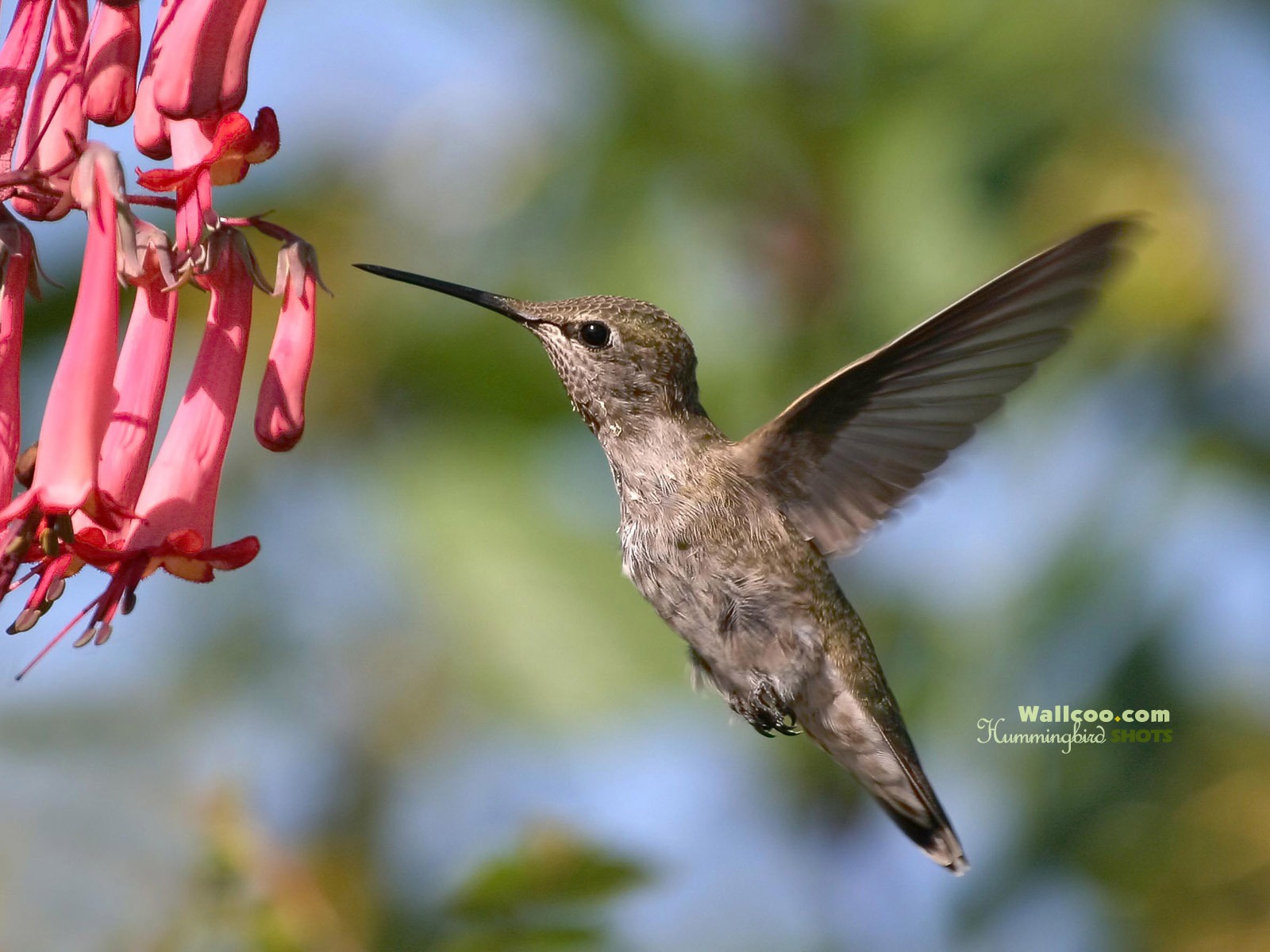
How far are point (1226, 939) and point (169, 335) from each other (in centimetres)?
229

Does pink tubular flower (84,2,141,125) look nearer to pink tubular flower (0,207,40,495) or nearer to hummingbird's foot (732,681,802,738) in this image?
pink tubular flower (0,207,40,495)

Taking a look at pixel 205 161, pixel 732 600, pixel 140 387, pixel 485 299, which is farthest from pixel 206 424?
pixel 732 600

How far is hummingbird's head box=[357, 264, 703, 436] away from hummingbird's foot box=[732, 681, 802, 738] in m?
0.59

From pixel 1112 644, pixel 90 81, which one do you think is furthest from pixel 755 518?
pixel 90 81

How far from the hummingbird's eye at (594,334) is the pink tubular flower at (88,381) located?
4.05ft

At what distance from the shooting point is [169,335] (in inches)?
76.2

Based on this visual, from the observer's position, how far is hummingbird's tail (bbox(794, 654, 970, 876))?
293cm

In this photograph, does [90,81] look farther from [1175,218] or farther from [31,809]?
[1175,218]

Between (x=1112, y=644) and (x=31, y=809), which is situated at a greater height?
(x=1112, y=644)

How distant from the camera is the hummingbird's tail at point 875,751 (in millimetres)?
2930

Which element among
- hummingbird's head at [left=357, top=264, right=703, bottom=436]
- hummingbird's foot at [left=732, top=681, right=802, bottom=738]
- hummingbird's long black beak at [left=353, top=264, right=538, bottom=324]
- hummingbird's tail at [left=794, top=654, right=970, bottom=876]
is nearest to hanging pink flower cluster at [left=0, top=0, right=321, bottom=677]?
hummingbird's long black beak at [left=353, top=264, right=538, bottom=324]

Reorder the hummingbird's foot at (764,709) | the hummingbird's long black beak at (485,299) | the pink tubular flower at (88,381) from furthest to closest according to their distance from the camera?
the hummingbird's foot at (764,709)
the hummingbird's long black beak at (485,299)
the pink tubular flower at (88,381)

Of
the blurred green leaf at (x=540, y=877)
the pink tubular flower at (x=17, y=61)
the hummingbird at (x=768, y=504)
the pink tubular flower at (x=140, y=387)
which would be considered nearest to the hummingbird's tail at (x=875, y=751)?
the hummingbird at (x=768, y=504)

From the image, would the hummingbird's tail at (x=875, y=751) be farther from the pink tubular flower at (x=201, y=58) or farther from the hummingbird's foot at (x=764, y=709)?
the pink tubular flower at (x=201, y=58)
